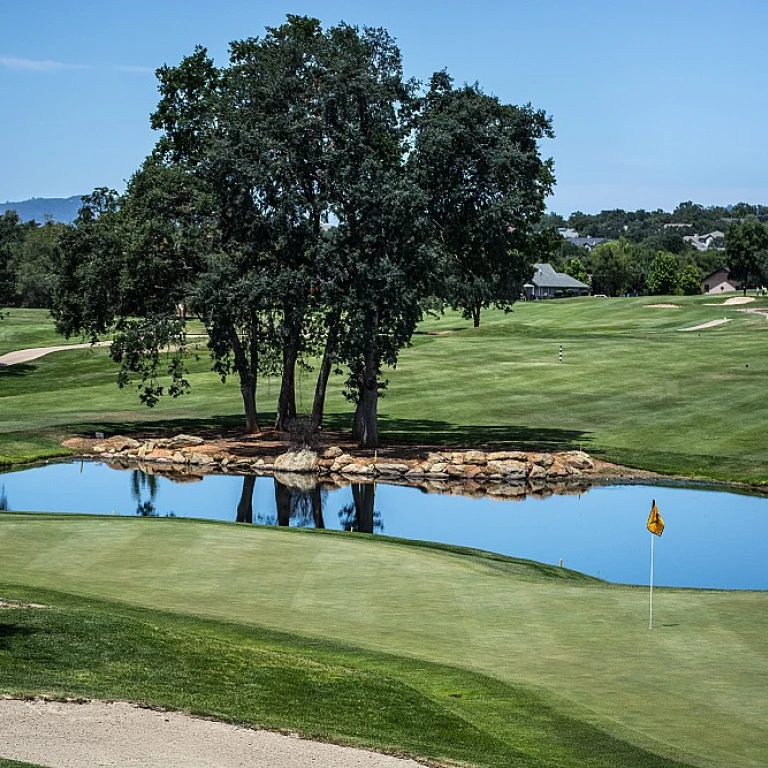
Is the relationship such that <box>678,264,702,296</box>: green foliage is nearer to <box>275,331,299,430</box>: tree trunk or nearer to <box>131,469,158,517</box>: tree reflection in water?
<box>275,331,299,430</box>: tree trunk

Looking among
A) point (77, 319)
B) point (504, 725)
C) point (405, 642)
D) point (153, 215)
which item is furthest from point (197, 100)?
point (504, 725)

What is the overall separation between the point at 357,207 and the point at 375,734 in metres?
32.1

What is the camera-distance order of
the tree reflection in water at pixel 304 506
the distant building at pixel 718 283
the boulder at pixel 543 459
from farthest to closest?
the distant building at pixel 718 283, the boulder at pixel 543 459, the tree reflection in water at pixel 304 506

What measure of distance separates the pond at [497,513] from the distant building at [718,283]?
14157 cm

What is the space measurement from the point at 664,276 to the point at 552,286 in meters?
16.1

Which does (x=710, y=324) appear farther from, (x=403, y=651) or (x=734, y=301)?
(x=403, y=651)

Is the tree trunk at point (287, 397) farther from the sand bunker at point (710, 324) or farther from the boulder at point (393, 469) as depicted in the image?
the sand bunker at point (710, 324)

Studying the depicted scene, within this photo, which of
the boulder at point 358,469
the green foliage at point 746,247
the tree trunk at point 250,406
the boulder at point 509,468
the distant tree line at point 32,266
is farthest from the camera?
the green foliage at point 746,247

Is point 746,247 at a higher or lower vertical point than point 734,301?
higher

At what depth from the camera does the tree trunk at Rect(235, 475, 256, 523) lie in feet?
117

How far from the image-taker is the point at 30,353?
3359 inches

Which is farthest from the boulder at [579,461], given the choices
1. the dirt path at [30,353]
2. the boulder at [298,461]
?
the dirt path at [30,353]

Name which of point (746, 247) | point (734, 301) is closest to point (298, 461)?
point (734, 301)

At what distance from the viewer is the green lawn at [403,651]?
13.5 metres
